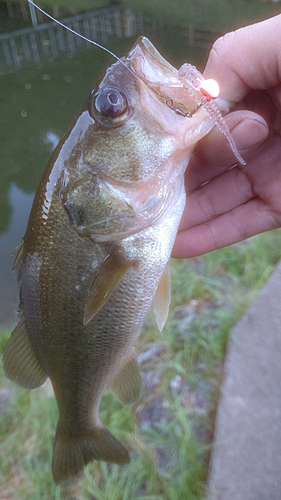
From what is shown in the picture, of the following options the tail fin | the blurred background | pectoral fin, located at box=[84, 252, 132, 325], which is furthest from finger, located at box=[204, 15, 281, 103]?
the tail fin

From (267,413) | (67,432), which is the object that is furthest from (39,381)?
(267,413)

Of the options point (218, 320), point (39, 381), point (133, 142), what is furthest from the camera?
point (218, 320)

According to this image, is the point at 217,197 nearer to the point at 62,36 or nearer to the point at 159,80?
the point at 159,80

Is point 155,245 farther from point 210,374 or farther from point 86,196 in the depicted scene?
point 210,374

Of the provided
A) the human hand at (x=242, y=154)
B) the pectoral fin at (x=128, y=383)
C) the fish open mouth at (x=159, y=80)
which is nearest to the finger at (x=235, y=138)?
the human hand at (x=242, y=154)

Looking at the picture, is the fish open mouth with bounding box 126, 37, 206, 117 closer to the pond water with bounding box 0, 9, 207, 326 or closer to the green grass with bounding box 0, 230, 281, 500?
the green grass with bounding box 0, 230, 281, 500

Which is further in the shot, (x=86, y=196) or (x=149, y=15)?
(x=149, y=15)

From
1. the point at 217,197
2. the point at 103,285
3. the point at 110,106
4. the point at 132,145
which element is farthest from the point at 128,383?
the point at 110,106

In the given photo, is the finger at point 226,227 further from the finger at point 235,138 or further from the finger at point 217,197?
the finger at point 235,138
